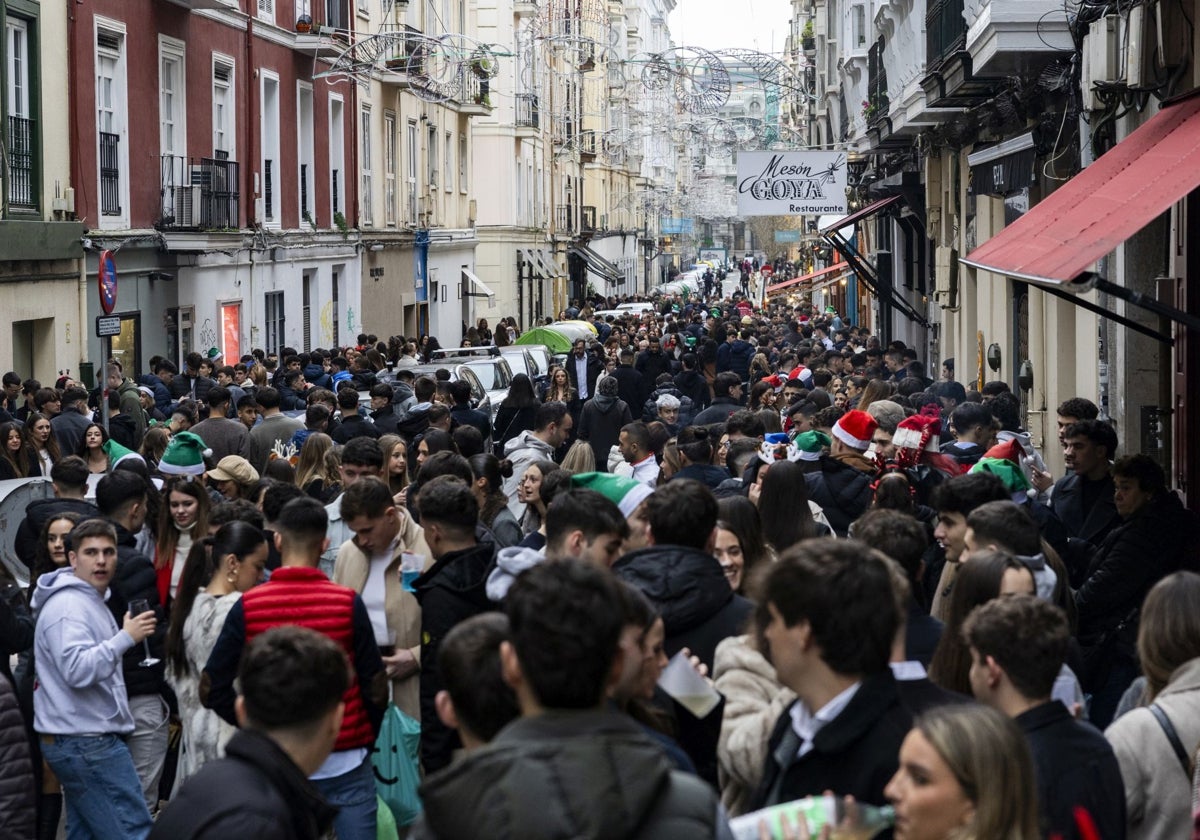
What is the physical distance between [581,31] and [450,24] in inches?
409

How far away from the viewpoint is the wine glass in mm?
6754

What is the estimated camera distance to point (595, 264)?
2707 inches

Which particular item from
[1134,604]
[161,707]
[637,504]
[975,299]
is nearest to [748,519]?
[637,504]

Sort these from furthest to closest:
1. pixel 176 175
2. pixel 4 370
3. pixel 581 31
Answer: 1. pixel 581 31
2. pixel 176 175
3. pixel 4 370

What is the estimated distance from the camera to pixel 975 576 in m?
5.52

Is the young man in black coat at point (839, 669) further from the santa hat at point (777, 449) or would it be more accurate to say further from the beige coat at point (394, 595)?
the santa hat at point (777, 449)

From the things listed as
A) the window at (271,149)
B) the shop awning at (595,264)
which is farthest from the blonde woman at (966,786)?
the shop awning at (595,264)

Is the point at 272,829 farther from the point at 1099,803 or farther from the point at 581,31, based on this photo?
the point at 581,31

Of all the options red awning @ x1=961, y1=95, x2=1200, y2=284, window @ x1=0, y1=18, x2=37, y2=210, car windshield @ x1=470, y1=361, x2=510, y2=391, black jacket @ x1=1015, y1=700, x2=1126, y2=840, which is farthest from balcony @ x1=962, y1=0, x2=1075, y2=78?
window @ x1=0, y1=18, x2=37, y2=210

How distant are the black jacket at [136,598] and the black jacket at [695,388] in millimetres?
12271

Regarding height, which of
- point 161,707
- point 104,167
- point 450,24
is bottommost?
point 161,707

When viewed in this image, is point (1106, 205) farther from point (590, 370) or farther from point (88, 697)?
point (590, 370)

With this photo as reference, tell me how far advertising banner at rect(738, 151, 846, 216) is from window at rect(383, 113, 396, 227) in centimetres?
1373

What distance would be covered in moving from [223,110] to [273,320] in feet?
12.5
